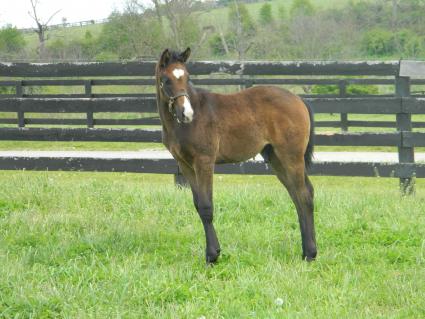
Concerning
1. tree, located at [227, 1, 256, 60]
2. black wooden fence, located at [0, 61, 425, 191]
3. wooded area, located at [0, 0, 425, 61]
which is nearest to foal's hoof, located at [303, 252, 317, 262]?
black wooden fence, located at [0, 61, 425, 191]

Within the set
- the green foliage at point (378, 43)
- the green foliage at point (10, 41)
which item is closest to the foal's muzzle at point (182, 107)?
the green foliage at point (10, 41)

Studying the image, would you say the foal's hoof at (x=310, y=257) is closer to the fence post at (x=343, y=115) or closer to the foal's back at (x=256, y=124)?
the foal's back at (x=256, y=124)

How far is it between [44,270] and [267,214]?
2468 millimetres

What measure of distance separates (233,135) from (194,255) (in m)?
1.02

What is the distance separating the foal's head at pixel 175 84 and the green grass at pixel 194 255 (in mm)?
1147

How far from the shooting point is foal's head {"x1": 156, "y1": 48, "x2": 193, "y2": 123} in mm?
5273

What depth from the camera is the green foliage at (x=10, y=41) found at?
90.1ft

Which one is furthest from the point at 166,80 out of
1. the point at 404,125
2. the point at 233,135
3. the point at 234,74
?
the point at 404,125

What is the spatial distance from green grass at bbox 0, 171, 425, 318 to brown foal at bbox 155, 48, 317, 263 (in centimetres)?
41

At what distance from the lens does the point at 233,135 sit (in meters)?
5.86

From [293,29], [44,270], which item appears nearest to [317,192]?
[44,270]

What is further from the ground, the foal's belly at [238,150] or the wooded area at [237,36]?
the foal's belly at [238,150]

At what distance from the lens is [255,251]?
Answer: 5812 millimetres

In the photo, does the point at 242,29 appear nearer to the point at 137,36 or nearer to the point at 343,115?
the point at 137,36
